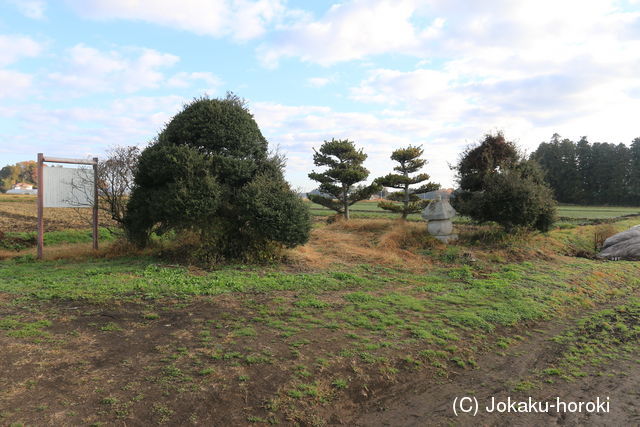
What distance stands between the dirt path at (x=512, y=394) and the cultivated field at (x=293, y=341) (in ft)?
0.07

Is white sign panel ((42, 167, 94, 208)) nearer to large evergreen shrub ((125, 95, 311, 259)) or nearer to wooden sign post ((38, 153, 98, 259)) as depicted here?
wooden sign post ((38, 153, 98, 259))

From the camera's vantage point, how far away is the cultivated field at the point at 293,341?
352 centimetres

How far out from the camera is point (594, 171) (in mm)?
54281

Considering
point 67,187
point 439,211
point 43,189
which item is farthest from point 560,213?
point 43,189

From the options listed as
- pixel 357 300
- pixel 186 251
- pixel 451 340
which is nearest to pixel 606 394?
pixel 451 340

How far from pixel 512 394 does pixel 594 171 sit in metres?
62.3

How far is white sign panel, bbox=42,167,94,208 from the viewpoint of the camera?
952cm

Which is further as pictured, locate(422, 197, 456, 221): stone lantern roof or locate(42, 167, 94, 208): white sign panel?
locate(422, 197, 456, 221): stone lantern roof

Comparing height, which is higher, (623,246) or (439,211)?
(439,211)

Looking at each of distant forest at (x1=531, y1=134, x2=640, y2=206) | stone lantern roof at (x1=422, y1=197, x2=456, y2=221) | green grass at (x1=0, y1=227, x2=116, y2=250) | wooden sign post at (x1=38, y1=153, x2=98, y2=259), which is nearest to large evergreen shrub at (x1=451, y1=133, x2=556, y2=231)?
stone lantern roof at (x1=422, y1=197, x2=456, y2=221)

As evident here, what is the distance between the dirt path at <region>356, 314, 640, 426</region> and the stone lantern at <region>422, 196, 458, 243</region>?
8156 millimetres

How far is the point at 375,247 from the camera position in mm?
12117

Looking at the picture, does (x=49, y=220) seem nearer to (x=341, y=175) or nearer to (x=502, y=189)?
(x=341, y=175)

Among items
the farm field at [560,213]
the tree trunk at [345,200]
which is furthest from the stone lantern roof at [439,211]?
the farm field at [560,213]
